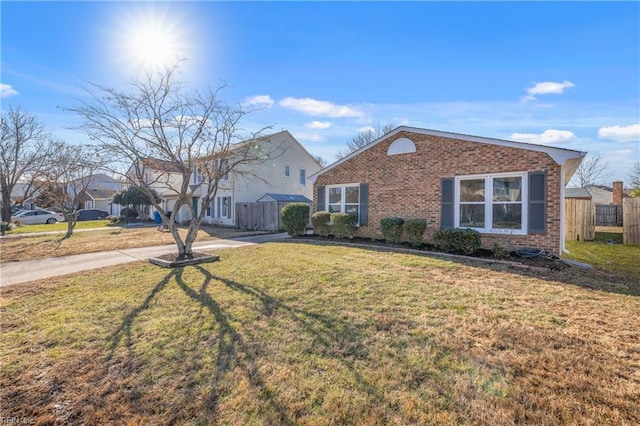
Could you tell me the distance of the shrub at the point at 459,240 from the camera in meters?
8.46

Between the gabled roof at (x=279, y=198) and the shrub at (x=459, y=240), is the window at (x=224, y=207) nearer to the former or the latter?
the gabled roof at (x=279, y=198)

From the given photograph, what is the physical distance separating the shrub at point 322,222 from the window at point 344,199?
602mm

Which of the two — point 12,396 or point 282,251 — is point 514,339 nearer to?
point 12,396

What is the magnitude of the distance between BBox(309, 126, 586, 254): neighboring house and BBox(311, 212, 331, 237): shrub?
0.76 meters

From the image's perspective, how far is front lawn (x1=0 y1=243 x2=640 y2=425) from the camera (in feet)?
8.00

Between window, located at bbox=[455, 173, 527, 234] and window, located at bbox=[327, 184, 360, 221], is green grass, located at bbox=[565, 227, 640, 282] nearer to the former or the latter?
window, located at bbox=[455, 173, 527, 234]

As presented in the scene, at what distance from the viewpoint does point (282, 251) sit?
966 centimetres

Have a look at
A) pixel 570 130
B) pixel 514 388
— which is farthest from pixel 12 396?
pixel 570 130

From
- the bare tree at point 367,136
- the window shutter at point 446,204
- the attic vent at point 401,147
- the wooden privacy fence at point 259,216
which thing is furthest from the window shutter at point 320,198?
the bare tree at point 367,136

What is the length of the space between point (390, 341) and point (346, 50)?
32.1ft

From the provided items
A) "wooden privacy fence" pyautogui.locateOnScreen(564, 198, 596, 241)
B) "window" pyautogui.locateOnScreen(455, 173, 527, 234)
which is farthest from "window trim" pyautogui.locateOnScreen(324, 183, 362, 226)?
"wooden privacy fence" pyautogui.locateOnScreen(564, 198, 596, 241)

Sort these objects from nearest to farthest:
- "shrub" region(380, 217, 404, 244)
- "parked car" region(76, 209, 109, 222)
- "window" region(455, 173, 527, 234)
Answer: "window" region(455, 173, 527, 234), "shrub" region(380, 217, 404, 244), "parked car" region(76, 209, 109, 222)

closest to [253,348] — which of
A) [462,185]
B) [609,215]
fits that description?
[462,185]

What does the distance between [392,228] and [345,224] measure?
7.07 ft
